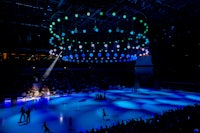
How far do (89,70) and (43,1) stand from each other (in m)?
16.4

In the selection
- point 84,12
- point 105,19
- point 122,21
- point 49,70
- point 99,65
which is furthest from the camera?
point 99,65

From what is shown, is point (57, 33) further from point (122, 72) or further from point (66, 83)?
point (122, 72)

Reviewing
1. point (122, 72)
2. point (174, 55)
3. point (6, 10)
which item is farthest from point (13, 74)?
point (174, 55)

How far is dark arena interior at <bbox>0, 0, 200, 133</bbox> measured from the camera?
9.88m

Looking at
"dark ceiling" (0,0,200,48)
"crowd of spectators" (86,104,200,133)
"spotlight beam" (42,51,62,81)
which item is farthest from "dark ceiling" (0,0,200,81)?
"crowd of spectators" (86,104,200,133)

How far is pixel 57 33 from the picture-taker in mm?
11398

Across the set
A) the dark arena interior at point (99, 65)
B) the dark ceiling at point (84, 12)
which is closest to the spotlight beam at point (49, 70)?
the dark arena interior at point (99, 65)

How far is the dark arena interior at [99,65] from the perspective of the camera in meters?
9.88

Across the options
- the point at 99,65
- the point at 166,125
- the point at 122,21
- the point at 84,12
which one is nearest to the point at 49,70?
the point at 99,65

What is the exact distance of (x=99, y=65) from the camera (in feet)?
91.5

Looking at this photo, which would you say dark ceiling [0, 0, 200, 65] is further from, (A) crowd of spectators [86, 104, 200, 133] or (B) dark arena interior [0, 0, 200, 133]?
(A) crowd of spectators [86, 104, 200, 133]

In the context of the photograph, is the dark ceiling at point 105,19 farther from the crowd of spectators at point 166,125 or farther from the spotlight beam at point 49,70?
the crowd of spectators at point 166,125

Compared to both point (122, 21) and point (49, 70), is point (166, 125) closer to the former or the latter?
point (122, 21)

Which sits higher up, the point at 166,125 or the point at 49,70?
the point at 49,70
